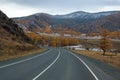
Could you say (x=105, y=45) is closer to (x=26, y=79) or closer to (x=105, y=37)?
(x=105, y=37)

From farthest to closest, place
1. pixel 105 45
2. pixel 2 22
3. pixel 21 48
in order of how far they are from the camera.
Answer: pixel 105 45, pixel 2 22, pixel 21 48

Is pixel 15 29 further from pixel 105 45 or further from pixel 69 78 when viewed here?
pixel 69 78

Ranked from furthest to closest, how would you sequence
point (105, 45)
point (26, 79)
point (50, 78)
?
point (105, 45), point (50, 78), point (26, 79)

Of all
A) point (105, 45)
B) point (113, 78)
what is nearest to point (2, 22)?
point (105, 45)

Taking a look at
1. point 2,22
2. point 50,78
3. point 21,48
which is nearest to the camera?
point 50,78

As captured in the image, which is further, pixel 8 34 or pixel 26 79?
pixel 8 34

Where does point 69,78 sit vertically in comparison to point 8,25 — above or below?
below

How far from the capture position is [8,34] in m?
62.8

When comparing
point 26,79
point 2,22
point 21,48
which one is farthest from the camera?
point 2,22

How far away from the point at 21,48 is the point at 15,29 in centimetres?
1925

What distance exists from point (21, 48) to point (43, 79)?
38.3 metres

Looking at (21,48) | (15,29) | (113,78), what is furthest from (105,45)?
(113,78)

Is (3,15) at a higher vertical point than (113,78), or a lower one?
higher

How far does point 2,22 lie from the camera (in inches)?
2677
